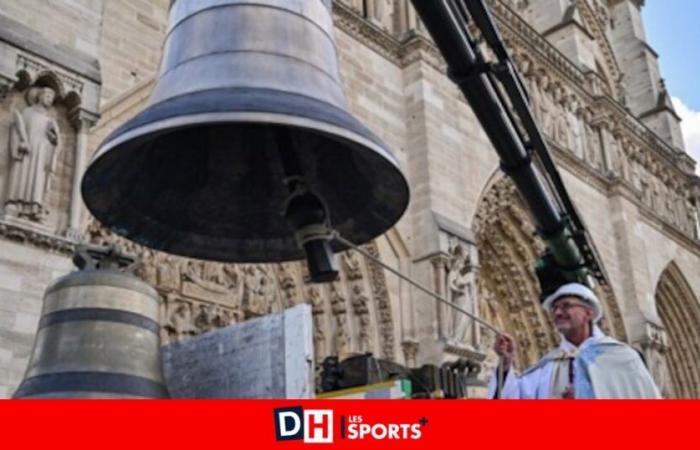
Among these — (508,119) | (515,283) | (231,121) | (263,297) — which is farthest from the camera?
(515,283)

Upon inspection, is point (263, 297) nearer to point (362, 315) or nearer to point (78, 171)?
point (362, 315)

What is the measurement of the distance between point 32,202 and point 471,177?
6.82 m

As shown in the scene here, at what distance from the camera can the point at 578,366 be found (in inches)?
102

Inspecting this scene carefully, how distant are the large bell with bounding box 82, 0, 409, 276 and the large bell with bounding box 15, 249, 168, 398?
0.20m

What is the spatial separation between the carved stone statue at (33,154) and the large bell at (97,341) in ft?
10.8

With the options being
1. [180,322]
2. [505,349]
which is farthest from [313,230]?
[180,322]

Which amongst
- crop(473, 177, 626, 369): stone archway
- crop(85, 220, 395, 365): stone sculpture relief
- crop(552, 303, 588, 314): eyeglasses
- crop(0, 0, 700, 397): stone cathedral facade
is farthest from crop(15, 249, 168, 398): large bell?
crop(473, 177, 626, 369): stone archway

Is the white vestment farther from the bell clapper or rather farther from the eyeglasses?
the bell clapper

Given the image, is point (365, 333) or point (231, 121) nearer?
point (231, 121)

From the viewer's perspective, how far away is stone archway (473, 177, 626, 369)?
13039mm

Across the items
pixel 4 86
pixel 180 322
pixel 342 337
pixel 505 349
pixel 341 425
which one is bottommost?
pixel 341 425

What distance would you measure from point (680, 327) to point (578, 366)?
16.5 metres

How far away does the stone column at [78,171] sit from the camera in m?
5.81

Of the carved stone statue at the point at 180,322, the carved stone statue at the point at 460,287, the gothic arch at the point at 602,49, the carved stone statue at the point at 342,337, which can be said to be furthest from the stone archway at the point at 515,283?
the gothic arch at the point at 602,49
